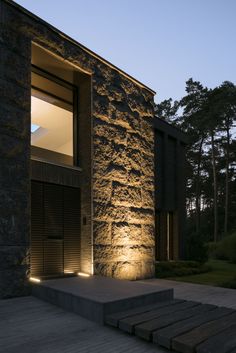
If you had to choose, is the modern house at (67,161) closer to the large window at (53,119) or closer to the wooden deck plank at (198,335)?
the large window at (53,119)

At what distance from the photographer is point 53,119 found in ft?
34.0

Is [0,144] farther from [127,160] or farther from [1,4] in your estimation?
[127,160]

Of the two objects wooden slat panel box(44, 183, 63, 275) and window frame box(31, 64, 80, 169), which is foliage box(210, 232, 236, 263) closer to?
window frame box(31, 64, 80, 169)

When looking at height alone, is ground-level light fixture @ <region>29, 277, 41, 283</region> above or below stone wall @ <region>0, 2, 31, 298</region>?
below

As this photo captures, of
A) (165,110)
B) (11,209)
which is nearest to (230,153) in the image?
(165,110)

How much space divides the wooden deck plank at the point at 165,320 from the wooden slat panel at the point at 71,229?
4.19 metres

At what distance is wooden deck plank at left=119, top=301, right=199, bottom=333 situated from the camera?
228 inches

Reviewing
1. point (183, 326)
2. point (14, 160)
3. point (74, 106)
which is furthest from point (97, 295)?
point (74, 106)

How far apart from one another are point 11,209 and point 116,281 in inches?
134

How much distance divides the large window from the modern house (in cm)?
3

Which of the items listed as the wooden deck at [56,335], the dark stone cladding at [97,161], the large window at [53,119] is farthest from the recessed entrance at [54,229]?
the wooden deck at [56,335]

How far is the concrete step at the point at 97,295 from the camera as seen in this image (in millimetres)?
6492

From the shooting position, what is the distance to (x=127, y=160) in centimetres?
1188

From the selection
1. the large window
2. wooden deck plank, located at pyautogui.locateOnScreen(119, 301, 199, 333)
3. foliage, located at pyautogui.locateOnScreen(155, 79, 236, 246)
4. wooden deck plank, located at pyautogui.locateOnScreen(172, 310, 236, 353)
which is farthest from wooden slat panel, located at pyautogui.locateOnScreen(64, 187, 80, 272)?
foliage, located at pyautogui.locateOnScreen(155, 79, 236, 246)
